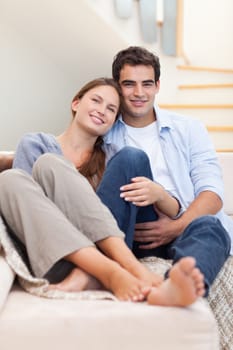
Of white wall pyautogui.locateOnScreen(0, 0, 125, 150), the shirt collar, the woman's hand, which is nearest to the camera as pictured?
the woman's hand

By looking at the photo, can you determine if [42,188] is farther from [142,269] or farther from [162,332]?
[162,332]

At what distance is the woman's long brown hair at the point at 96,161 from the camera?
4.80 ft

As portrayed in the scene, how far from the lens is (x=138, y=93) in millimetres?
1595

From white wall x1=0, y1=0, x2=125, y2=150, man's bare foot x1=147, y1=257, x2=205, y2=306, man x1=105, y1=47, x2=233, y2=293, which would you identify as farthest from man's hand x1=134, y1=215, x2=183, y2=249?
white wall x1=0, y1=0, x2=125, y2=150

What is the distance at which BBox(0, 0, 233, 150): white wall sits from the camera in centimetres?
Answer: 333

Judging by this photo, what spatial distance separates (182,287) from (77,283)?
0.23 meters

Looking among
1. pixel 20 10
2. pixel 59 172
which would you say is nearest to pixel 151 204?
pixel 59 172

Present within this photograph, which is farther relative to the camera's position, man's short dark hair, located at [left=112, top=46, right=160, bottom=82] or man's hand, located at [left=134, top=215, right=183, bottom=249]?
man's short dark hair, located at [left=112, top=46, right=160, bottom=82]

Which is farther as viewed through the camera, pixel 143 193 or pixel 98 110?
pixel 98 110

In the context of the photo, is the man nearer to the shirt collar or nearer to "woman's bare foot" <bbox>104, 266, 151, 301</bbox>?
the shirt collar

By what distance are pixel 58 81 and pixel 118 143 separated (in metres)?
2.54

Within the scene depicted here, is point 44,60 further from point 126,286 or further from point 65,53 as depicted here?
point 126,286

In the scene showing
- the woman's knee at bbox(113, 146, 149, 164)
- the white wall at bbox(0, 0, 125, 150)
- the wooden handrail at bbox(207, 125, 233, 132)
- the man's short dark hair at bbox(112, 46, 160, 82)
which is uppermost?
the man's short dark hair at bbox(112, 46, 160, 82)

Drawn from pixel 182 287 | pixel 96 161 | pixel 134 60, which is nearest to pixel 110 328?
pixel 182 287
